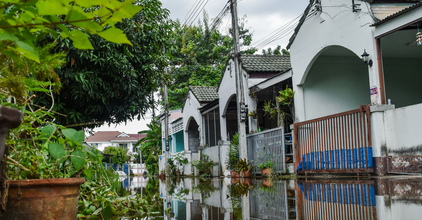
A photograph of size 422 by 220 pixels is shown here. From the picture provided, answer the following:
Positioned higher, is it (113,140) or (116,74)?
(113,140)

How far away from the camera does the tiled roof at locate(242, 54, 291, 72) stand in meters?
16.9

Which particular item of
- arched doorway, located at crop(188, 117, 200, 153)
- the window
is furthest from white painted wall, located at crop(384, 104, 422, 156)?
arched doorway, located at crop(188, 117, 200, 153)

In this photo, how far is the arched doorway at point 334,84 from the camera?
14.1m

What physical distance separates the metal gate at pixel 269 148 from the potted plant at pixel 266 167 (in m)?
0.19

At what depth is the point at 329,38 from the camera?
1241 cm

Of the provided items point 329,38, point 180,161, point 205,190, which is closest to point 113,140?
point 180,161

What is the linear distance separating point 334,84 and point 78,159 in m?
12.8

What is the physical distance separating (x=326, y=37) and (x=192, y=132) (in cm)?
1539

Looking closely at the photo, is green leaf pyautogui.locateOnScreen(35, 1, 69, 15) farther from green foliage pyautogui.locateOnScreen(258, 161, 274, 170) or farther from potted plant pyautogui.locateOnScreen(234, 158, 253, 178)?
potted plant pyautogui.locateOnScreen(234, 158, 253, 178)

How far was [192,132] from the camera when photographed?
1049 inches

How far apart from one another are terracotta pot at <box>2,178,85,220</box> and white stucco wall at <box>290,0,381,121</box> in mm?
9073

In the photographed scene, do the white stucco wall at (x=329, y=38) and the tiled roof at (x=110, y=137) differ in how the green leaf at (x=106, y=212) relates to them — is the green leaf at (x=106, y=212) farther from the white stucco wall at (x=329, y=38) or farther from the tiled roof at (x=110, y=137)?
the tiled roof at (x=110, y=137)

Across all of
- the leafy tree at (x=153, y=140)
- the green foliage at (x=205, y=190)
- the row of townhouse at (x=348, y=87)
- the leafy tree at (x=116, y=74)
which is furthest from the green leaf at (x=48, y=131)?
the leafy tree at (x=153, y=140)

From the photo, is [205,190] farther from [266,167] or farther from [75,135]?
[75,135]
